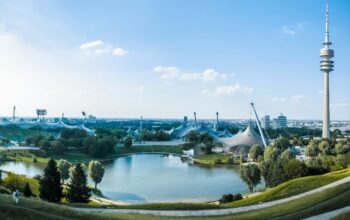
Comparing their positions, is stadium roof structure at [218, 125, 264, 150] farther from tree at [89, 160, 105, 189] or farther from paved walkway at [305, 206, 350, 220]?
paved walkway at [305, 206, 350, 220]

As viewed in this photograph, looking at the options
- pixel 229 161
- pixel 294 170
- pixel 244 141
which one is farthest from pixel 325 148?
pixel 294 170

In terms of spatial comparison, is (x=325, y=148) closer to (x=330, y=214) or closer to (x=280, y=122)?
(x=330, y=214)

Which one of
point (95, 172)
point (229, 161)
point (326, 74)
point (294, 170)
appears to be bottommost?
point (229, 161)

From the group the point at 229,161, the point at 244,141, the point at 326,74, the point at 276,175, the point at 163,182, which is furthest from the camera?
the point at 326,74

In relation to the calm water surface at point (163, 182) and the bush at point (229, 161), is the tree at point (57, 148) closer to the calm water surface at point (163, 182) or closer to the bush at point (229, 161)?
the calm water surface at point (163, 182)

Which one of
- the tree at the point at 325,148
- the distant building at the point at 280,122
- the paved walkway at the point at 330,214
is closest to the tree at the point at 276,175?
the paved walkway at the point at 330,214

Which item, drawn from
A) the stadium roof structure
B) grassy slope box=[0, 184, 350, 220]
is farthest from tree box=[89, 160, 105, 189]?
the stadium roof structure
